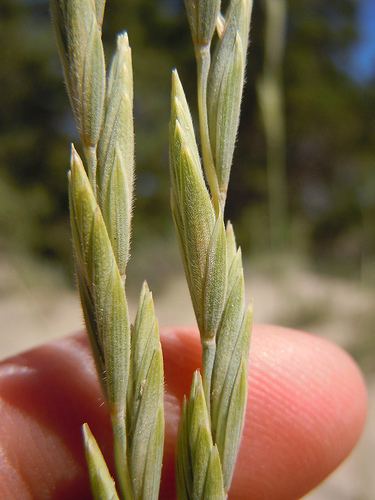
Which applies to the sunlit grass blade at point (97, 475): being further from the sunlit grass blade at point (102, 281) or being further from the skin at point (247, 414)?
the skin at point (247, 414)

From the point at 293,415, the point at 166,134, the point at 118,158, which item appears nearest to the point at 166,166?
the point at 166,134

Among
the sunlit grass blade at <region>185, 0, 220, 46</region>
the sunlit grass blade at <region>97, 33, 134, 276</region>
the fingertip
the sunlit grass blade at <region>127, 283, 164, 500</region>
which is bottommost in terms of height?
the fingertip

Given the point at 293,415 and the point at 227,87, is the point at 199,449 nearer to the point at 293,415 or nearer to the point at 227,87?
the point at 227,87

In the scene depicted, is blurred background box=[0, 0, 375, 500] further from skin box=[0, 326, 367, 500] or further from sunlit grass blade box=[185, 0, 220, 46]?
sunlit grass blade box=[185, 0, 220, 46]

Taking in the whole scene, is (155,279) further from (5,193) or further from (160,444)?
(160,444)

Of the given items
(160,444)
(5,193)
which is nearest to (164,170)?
(5,193)

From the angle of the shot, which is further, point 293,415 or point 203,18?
point 293,415

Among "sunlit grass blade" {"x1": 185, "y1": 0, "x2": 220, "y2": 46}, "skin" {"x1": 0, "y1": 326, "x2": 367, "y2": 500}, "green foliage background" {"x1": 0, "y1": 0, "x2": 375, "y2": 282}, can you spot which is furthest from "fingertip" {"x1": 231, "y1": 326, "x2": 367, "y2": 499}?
"green foliage background" {"x1": 0, "y1": 0, "x2": 375, "y2": 282}
